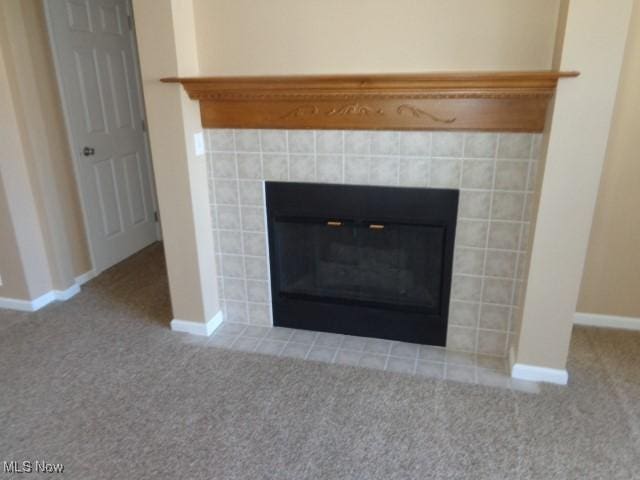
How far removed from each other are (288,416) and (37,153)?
85.6 inches

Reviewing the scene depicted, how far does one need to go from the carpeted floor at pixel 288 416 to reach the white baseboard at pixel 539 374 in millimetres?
51

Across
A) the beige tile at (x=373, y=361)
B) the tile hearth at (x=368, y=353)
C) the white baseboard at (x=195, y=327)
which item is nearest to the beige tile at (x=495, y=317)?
the tile hearth at (x=368, y=353)

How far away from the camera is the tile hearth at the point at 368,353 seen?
2.35 m

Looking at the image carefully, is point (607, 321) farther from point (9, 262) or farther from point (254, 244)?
point (9, 262)

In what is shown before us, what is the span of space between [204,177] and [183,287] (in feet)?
2.05

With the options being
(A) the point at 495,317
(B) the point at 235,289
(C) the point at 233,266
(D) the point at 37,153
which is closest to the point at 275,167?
(C) the point at 233,266

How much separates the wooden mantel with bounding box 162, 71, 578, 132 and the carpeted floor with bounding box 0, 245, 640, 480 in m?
1.21

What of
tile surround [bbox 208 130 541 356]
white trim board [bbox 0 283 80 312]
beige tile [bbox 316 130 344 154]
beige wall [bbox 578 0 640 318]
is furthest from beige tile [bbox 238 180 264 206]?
Result: beige wall [bbox 578 0 640 318]

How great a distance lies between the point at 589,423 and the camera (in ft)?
6.56

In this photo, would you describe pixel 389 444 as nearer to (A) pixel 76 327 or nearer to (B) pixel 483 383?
(B) pixel 483 383

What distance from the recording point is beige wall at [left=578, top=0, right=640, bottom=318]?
236cm

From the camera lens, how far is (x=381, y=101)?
2.23 m

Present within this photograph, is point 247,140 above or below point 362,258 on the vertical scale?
above

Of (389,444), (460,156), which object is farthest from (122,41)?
(389,444)
